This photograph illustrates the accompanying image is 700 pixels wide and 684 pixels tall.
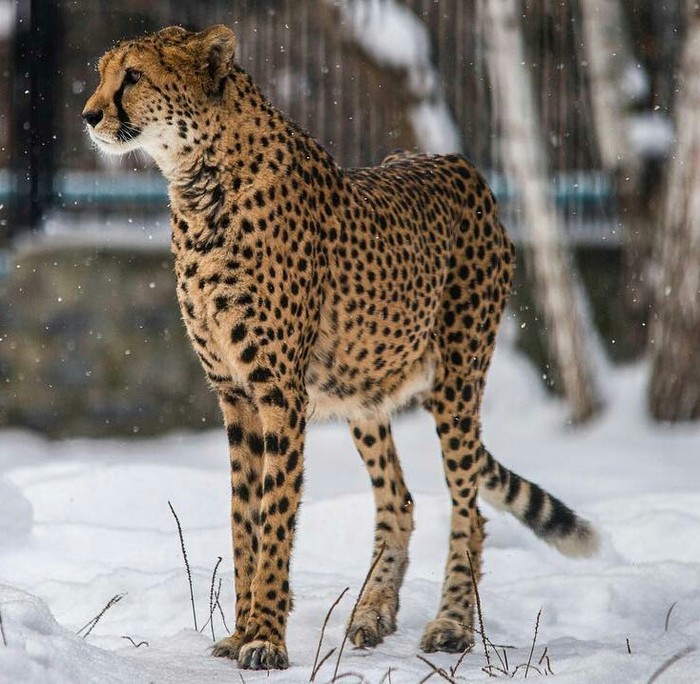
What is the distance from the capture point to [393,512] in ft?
16.9

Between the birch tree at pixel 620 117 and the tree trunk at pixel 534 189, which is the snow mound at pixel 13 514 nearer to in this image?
the tree trunk at pixel 534 189

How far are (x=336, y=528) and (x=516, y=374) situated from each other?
3.20 meters

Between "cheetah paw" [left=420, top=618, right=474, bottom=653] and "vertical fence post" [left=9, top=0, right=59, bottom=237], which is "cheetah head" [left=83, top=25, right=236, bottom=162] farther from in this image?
"vertical fence post" [left=9, top=0, right=59, bottom=237]

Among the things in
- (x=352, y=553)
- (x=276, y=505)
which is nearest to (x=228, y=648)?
(x=276, y=505)

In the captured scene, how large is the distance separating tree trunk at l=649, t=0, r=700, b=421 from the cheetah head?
5.12 meters

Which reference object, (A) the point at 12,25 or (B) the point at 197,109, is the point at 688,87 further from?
(B) the point at 197,109

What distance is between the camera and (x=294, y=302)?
13.5ft

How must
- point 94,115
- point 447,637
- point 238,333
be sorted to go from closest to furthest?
point 94,115 < point 238,333 < point 447,637

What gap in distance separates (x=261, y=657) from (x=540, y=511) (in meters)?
1.55

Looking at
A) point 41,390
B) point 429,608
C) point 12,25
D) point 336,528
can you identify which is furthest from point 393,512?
point 12,25

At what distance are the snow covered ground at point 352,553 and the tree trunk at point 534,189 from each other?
17.8 inches

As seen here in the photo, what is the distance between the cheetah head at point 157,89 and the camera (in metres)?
3.95

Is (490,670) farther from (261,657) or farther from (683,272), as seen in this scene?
(683,272)

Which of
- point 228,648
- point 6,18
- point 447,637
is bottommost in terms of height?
point 447,637
